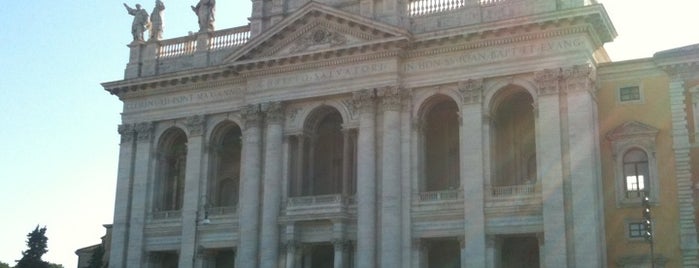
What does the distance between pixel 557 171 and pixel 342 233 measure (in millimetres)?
9700

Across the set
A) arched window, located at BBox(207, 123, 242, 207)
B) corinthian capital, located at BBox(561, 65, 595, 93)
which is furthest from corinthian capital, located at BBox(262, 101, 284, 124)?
corinthian capital, located at BBox(561, 65, 595, 93)

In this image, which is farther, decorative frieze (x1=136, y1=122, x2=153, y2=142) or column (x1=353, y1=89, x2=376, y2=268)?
decorative frieze (x1=136, y1=122, x2=153, y2=142)

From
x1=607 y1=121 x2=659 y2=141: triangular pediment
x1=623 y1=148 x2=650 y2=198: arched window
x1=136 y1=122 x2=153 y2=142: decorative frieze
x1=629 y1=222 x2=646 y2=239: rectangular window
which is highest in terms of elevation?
x1=136 y1=122 x2=153 y2=142: decorative frieze

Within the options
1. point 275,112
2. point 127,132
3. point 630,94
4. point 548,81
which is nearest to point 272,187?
point 275,112

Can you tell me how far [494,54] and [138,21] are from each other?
2090 centimetres

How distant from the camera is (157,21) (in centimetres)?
5122

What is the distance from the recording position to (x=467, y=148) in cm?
4025

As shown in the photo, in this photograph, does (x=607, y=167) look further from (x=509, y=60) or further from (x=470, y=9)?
(x=470, y=9)

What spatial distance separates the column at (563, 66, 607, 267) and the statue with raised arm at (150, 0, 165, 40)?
74.3ft

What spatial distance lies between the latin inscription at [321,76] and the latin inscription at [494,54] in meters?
1.48

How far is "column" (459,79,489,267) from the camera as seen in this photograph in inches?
1540

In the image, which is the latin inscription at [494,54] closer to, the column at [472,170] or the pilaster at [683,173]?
the column at [472,170]

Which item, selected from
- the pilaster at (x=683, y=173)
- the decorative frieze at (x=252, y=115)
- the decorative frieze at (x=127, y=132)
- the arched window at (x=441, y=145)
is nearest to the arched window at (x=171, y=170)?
the decorative frieze at (x=127, y=132)

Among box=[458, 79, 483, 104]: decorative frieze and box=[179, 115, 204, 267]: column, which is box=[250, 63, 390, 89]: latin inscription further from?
box=[179, 115, 204, 267]: column
